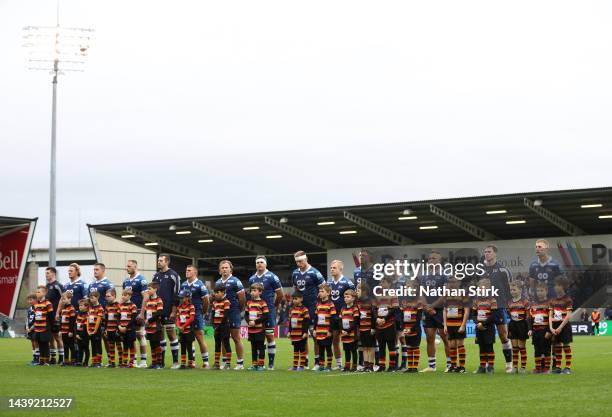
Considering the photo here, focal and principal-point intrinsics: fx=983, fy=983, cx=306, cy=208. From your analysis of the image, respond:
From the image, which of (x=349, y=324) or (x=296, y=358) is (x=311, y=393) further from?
(x=296, y=358)

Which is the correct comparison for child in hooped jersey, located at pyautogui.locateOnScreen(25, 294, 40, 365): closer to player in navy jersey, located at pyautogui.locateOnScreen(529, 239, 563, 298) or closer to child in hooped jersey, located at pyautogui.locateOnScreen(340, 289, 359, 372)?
child in hooped jersey, located at pyautogui.locateOnScreen(340, 289, 359, 372)

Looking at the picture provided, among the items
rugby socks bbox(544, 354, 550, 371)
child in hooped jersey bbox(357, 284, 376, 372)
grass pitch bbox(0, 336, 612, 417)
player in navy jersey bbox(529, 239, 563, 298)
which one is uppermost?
player in navy jersey bbox(529, 239, 563, 298)

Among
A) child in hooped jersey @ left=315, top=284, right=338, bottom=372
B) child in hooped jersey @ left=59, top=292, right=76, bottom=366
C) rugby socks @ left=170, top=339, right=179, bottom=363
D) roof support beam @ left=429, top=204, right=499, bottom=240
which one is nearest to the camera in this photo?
child in hooped jersey @ left=315, top=284, right=338, bottom=372

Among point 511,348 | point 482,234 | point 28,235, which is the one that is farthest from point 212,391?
point 482,234

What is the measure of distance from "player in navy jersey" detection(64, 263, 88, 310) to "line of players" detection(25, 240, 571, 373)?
4 centimetres

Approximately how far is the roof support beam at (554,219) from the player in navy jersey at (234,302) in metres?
24.8

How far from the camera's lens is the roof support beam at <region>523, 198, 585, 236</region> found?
137 feet

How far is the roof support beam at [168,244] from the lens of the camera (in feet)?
167

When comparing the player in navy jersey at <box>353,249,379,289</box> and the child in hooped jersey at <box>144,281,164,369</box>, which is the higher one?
the player in navy jersey at <box>353,249,379,289</box>

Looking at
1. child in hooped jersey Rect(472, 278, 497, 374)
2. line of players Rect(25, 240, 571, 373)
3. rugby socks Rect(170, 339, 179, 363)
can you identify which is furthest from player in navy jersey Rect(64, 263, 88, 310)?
child in hooped jersey Rect(472, 278, 497, 374)

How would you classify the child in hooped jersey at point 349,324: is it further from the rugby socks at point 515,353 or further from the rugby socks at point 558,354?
the rugby socks at point 558,354

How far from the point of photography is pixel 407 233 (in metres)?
51.1

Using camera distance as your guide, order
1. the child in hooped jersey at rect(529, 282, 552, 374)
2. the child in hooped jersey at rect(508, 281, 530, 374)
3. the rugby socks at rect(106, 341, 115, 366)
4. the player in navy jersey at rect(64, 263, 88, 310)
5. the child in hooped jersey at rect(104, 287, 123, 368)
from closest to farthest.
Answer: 1. the child in hooped jersey at rect(529, 282, 552, 374)
2. the child in hooped jersey at rect(508, 281, 530, 374)
3. the child in hooped jersey at rect(104, 287, 123, 368)
4. the rugby socks at rect(106, 341, 115, 366)
5. the player in navy jersey at rect(64, 263, 88, 310)

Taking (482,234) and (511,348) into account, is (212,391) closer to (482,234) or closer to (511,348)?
(511,348)
